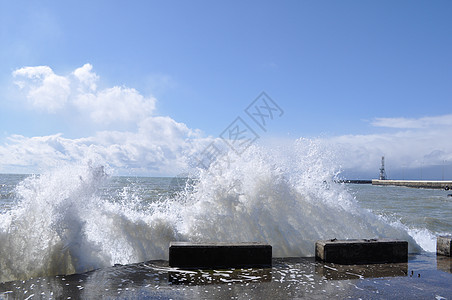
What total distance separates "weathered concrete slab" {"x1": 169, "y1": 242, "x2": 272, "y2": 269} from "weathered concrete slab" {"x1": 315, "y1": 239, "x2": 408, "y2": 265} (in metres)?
1.15

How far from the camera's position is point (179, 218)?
7223 millimetres

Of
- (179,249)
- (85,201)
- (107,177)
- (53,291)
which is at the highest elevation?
(107,177)

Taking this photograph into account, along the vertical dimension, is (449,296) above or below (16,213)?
below

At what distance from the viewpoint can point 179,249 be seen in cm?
528

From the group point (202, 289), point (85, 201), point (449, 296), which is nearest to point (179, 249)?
point (202, 289)

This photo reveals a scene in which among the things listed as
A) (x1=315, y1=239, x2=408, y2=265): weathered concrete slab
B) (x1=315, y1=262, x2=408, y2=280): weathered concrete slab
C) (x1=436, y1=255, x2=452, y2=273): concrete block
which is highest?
(x1=315, y1=239, x2=408, y2=265): weathered concrete slab

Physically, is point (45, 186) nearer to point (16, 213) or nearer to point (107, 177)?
point (16, 213)

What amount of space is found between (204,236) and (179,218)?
0.64 meters

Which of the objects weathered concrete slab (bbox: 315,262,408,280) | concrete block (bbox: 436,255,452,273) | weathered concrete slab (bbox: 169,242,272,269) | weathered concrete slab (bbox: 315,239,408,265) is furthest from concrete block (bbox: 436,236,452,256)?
weathered concrete slab (bbox: 169,242,272,269)

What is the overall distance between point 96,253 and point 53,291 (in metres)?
1.78

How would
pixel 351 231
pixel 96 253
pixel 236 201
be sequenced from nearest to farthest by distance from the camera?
1. pixel 96 253
2. pixel 236 201
3. pixel 351 231

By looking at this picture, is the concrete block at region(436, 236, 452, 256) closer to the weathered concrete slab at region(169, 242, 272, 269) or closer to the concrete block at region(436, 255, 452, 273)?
the concrete block at region(436, 255, 452, 273)

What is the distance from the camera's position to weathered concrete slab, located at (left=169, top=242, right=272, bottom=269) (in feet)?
17.3

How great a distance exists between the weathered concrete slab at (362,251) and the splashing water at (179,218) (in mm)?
1309
